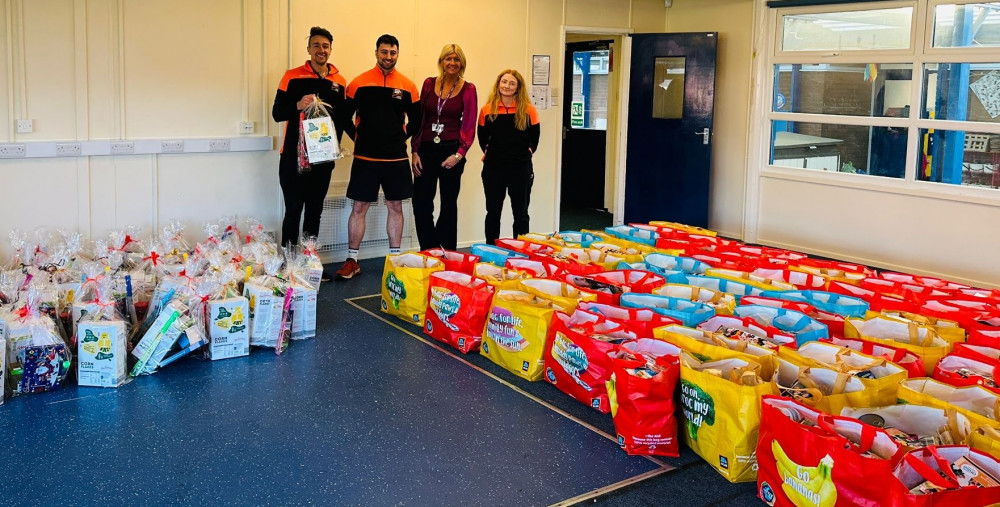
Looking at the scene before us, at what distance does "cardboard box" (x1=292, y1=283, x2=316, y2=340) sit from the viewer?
178 inches

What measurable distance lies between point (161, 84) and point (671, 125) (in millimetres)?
4228

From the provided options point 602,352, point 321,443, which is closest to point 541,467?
point 602,352

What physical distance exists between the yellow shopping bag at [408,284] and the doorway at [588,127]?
157 inches

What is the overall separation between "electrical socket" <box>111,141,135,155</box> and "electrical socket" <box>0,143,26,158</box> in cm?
49

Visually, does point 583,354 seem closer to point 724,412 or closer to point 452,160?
point 724,412

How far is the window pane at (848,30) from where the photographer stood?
6.55 meters

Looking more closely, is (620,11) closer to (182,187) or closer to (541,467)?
(182,187)

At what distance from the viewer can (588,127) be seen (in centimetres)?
942

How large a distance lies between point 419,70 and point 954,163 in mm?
3803

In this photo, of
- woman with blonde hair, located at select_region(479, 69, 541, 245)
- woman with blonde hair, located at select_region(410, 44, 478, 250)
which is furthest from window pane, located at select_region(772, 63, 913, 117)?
woman with blonde hair, located at select_region(410, 44, 478, 250)

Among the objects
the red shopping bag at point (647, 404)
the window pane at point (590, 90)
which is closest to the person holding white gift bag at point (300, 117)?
the red shopping bag at point (647, 404)

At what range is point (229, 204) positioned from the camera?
19.6 ft

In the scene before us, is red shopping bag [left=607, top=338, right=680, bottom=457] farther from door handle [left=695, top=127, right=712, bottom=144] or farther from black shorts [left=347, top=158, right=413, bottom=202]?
door handle [left=695, top=127, right=712, bottom=144]

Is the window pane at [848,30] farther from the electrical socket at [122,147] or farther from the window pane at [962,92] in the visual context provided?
the electrical socket at [122,147]
